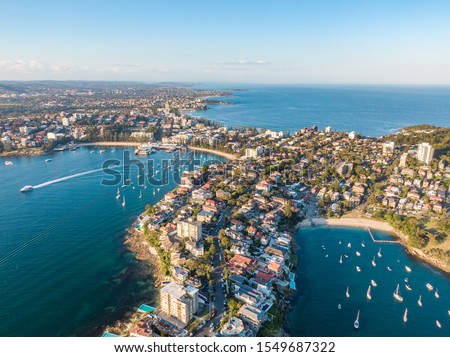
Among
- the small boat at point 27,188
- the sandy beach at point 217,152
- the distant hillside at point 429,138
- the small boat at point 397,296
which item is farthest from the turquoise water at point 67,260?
the distant hillside at point 429,138

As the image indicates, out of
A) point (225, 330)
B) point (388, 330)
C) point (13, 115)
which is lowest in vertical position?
point (388, 330)

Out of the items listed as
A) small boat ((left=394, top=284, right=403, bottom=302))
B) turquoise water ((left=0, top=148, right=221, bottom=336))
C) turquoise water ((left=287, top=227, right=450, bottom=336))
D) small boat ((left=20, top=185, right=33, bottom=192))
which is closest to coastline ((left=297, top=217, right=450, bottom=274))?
turquoise water ((left=287, top=227, right=450, bottom=336))

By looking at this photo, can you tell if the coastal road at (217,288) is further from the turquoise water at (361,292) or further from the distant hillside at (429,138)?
the distant hillside at (429,138)

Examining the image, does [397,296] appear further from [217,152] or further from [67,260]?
[217,152]

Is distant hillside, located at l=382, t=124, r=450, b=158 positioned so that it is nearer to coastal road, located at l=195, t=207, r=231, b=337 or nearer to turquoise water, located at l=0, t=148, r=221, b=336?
coastal road, located at l=195, t=207, r=231, b=337

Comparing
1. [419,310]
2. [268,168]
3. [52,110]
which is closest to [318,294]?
[419,310]

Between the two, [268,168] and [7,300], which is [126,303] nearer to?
[7,300]
